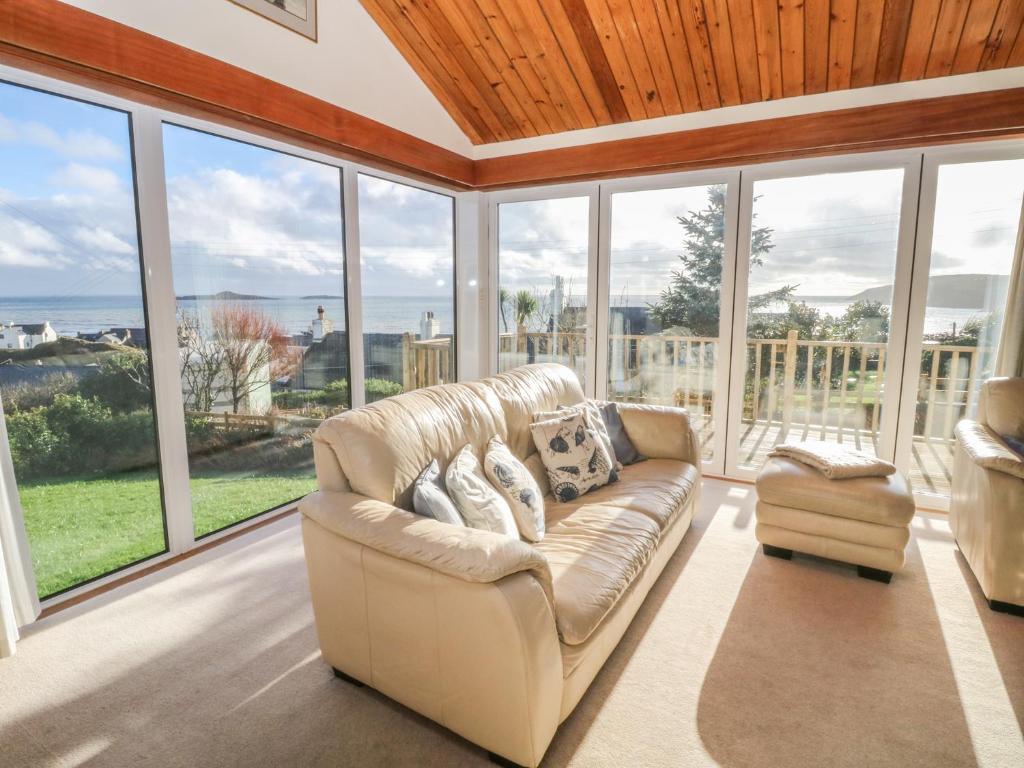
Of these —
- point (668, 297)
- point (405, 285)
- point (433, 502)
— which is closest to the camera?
point (433, 502)

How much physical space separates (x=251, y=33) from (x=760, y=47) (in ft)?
8.68

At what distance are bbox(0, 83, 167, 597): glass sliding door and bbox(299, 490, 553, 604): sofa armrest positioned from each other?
4.52 ft

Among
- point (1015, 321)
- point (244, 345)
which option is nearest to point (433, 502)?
point (244, 345)

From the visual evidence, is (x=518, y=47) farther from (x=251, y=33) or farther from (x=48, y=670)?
(x=48, y=670)

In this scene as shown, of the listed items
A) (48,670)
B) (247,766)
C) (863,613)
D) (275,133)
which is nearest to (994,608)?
(863,613)

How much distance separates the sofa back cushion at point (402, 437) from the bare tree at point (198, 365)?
1.34 meters

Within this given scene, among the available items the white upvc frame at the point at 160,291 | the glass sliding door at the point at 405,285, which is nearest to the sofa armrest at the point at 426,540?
the white upvc frame at the point at 160,291

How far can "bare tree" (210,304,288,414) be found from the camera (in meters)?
3.01

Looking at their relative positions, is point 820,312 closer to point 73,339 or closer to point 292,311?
point 292,311

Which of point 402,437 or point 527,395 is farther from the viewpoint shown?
point 527,395

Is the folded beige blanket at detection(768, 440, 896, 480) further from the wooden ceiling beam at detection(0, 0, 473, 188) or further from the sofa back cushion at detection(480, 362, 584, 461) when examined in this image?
the wooden ceiling beam at detection(0, 0, 473, 188)

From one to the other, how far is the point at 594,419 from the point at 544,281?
2052 millimetres

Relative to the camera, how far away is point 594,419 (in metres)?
2.93

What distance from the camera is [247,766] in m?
1.57
